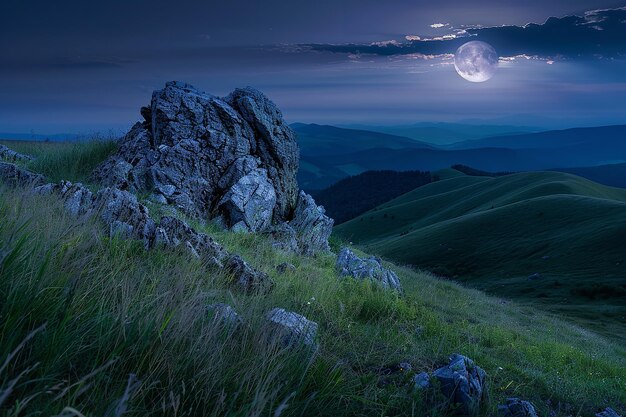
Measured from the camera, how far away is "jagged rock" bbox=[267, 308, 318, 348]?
16.4ft

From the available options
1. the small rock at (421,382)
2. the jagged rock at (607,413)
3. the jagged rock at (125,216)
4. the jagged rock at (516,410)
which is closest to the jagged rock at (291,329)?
the small rock at (421,382)

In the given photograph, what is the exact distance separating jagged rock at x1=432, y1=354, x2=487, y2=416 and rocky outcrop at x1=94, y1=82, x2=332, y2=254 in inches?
390

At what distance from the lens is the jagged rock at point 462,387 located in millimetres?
5148

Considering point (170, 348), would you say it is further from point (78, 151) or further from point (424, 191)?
point (424, 191)

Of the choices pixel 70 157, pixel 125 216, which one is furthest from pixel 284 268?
pixel 70 157

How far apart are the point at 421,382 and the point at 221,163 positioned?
1410 cm

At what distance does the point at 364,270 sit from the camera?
45.7 ft

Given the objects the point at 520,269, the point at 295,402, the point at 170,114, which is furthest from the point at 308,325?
the point at 520,269

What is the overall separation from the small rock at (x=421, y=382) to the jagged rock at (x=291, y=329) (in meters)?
1.24

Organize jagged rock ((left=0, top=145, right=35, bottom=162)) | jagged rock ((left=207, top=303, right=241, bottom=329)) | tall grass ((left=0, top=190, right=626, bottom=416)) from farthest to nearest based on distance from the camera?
jagged rock ((left=0, top=145, right=35, bottom=162)) → jagged rock ((left=207, top=303, right=241, bottom=329)) → tall grass ((left=0, top=190, right=626, bottom=416))

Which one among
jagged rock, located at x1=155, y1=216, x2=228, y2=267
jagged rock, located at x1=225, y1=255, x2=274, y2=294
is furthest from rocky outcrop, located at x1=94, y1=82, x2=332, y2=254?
jagged rock, located at x1=225, y1=255, x2=274, y2=294

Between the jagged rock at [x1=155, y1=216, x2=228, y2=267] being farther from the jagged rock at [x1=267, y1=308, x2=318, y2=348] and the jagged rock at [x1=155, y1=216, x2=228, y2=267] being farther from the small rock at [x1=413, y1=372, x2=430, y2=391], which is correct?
the small rock at [x1=413, y1=372, x2=430, y2=391]

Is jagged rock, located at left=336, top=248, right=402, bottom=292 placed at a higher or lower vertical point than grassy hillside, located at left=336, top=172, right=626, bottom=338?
higher

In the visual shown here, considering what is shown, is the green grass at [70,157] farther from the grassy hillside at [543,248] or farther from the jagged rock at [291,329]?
the grassy hillside at [543,248]
